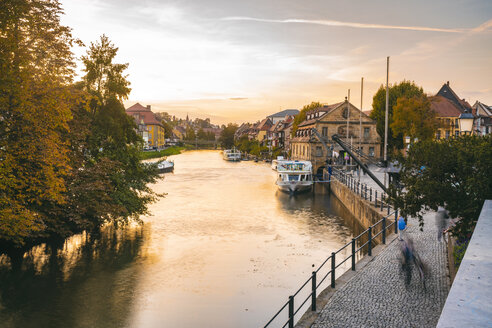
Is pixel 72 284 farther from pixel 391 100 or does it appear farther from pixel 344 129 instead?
pixel 391 100

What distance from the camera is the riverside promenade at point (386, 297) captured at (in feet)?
30.1

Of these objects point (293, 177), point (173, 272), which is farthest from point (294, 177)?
point (173, 272)

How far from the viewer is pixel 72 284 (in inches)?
637

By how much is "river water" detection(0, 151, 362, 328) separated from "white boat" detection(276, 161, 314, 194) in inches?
567

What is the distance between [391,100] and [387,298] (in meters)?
63.9

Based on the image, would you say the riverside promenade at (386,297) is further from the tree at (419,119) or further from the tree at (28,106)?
the tree at (419,119)

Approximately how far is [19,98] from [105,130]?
29.2 ft

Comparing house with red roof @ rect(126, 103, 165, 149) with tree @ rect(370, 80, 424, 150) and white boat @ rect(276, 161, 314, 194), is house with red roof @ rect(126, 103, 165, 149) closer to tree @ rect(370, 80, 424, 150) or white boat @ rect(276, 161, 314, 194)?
tree @ rect(370, 80, 424, 150)

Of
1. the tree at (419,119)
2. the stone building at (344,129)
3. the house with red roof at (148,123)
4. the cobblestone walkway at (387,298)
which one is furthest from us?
the house with red roof at (148,123)

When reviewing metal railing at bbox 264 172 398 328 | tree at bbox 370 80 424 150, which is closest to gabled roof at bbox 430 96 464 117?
tree at bbox 370 80 424 150

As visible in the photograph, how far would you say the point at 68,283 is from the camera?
16250 mm

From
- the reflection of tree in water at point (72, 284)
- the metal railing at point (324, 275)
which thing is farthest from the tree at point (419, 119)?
the reflection of tree in water at point (72, 284)

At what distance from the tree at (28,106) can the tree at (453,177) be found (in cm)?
1088

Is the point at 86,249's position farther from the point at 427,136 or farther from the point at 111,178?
the point at 427,136
